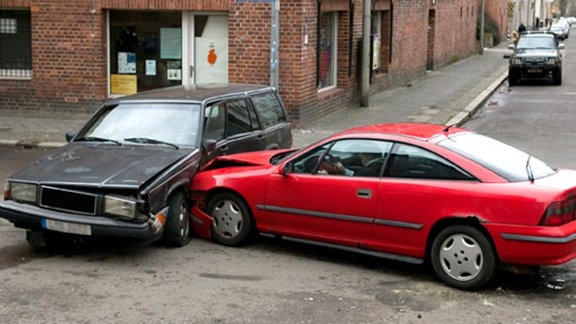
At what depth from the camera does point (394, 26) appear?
80.8ft

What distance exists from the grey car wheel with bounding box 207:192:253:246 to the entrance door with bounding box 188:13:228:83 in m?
9.06

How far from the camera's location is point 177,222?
26.1ft

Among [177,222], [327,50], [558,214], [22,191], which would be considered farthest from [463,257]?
[327,50]

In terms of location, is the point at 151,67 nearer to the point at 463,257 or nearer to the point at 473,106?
the point at 473,106

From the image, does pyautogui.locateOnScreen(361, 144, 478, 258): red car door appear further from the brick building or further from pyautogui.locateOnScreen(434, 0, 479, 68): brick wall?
pyautogui.locateOnScreen(434, 0, 479, 68): brick wall

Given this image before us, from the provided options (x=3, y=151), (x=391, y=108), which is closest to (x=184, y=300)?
(x=3, y=151)

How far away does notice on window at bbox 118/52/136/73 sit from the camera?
1761 cm

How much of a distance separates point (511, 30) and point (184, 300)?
6464cm

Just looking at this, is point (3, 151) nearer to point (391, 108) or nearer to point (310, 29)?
point (310, 29)

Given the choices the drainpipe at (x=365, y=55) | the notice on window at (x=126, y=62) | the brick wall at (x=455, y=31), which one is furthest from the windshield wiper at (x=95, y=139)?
the brick wall at (x=455, y=31)

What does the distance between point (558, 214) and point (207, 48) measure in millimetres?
11598

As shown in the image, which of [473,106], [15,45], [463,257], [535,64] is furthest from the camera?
[535,64]

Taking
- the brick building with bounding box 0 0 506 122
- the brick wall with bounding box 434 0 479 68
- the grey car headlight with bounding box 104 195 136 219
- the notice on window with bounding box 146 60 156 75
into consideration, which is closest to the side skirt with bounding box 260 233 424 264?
the grey car headlight with bounding box 104 195 136 219

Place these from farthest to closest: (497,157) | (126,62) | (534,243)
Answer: (126,62), (497,157), (534,243)
